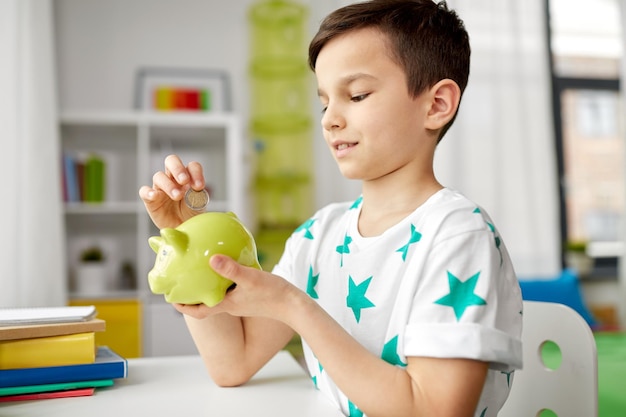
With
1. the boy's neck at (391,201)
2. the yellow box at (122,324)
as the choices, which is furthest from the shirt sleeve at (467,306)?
the yellow box at (122,324)

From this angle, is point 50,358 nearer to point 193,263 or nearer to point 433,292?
point 193,263

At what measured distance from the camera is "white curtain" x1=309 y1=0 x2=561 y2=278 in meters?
3.39

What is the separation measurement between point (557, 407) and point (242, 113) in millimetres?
3006

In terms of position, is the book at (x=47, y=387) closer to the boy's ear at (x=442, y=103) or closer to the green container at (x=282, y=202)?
the boy's ear at (x=442, y=103)

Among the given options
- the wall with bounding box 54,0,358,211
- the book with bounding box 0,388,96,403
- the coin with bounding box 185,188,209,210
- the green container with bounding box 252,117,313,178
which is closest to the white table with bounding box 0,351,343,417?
the book with bounding box 0,388,96,403

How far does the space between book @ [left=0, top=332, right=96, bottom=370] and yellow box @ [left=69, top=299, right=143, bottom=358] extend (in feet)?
7.09

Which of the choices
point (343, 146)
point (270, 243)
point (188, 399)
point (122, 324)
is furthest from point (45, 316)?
point (270, 243)

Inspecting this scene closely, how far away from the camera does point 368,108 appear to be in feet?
2.66

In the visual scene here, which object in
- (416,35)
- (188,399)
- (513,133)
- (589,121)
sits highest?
(589,121)

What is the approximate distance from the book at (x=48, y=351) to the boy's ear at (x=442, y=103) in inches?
21.5

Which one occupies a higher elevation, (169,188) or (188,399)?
(169,188)

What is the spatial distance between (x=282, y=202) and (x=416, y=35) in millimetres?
2808

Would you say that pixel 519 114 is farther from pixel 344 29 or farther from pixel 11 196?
pixel 344 29

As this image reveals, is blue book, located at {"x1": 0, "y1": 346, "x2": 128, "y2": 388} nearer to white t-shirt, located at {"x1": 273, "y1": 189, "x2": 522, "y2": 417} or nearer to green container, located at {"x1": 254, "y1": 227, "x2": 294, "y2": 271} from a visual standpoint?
white t-shirt, located at {"x1": 273, "y1": 189, "x2": 522, "y2": 417}
